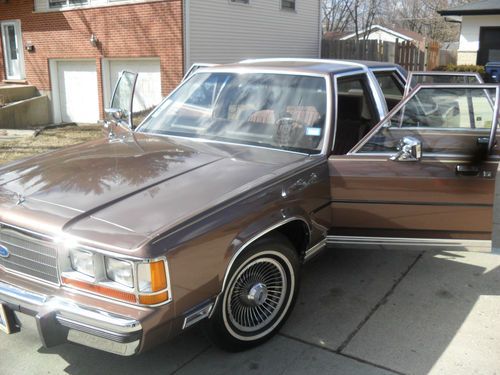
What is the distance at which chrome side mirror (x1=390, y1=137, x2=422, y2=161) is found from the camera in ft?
11.6

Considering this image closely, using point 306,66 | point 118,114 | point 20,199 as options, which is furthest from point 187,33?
point 20,199

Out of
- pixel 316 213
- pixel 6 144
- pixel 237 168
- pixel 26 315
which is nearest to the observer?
pixel 26 315

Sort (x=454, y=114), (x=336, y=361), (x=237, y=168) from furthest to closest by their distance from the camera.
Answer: (x=454, y=114) → (x=237, y=168) → (x=336, y=361)


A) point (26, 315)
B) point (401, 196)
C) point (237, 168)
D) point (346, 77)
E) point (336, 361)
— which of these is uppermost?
point (346, 77)

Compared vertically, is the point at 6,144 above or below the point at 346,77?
below

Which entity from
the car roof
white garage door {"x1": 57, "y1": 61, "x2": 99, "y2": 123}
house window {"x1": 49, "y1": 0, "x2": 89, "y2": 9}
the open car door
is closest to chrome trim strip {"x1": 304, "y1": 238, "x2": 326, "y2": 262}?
the car roof

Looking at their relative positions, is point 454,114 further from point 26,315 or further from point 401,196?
point 26,315

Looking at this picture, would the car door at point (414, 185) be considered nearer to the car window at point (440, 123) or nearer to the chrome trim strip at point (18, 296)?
the car window at point (440, 123)

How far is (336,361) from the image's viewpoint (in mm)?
3207

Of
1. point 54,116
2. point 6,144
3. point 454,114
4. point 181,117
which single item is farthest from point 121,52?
point 454,114

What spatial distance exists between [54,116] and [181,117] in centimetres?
1338

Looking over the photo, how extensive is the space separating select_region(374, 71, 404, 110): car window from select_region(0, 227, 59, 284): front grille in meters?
3.59

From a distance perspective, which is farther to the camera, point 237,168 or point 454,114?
point 454,114

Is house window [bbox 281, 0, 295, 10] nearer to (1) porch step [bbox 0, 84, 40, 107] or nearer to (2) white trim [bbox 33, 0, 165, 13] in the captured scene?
(2) white trim [bbox 33, 0, 165, 13]
